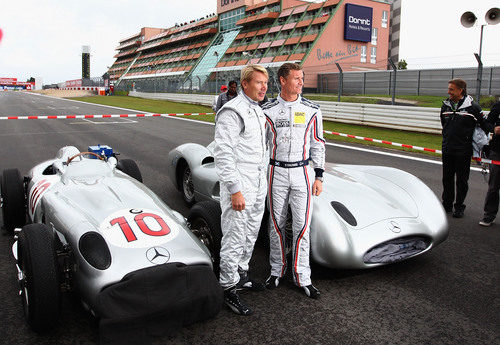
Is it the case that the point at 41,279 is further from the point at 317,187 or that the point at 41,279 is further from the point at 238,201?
the point at 317,187

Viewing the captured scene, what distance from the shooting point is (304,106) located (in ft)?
11.3

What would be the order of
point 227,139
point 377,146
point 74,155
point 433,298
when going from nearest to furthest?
1. point 227,139
2. point 433,298
3. point 74,155
4. point 377,146

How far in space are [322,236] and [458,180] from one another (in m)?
2.99

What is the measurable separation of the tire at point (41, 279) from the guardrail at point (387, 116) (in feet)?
39.4

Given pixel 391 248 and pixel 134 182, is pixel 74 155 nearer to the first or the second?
pixel 134 182

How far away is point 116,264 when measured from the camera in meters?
2.78

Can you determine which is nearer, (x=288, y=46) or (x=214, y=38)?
(x=288, y=46)

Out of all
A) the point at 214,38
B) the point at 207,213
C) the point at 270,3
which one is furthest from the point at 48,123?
the point at 214,38

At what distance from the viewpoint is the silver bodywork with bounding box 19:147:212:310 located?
9.21ft

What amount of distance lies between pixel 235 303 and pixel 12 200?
2.84 metres

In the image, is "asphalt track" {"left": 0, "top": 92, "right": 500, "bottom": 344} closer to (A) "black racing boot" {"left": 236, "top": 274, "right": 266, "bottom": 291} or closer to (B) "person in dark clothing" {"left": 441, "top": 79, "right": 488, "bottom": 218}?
(A) "black racing boot" {"left": 236, "top": 274, "right": 266, "bottom": 291}

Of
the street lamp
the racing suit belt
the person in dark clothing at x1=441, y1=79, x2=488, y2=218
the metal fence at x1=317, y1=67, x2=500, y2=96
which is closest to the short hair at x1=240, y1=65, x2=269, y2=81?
the racing suit belt

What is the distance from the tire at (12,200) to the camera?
461 cm

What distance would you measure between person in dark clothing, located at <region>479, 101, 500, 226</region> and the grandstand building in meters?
29.7
